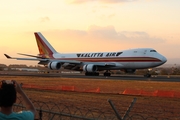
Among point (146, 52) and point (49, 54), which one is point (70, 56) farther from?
point (146, 52)

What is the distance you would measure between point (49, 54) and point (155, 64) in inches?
921

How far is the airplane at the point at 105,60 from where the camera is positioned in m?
47.2

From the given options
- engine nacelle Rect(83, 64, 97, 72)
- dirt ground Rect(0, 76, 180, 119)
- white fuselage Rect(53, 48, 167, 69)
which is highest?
white fuselage Rect(53, 48, 167, 69)

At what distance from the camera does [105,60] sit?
2058 inches

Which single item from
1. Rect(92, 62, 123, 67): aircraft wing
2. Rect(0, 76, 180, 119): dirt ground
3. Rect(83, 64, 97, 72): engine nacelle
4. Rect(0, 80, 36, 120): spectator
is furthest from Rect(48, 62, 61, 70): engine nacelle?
Rect(0, 80, 36, 120): spectator

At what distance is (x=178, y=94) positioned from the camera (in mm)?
21844

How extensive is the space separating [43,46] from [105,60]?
1665cm

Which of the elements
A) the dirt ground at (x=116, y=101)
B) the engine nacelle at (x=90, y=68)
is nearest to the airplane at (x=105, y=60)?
the engine nacelle at (x=90, y=68)

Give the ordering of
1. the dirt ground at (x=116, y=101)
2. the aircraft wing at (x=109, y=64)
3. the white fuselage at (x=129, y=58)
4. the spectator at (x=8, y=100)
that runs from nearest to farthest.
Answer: the spectator at (x=8, y=100), the dirt ground at (x=116, y=101), the white fuselage at (x=129, y=58), the aircraft wing at (x=109, y=64)

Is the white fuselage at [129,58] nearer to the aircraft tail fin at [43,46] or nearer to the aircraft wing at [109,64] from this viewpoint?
the aircraft wing at [109,64]

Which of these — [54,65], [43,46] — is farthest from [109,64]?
[43,46]

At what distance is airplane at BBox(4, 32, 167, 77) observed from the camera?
47219mm

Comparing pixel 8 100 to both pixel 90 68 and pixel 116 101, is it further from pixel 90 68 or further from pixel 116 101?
pixel 90 68

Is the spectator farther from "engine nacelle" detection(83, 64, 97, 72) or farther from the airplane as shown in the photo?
"engine nacelle" detection(83, 64, 97, 72)
